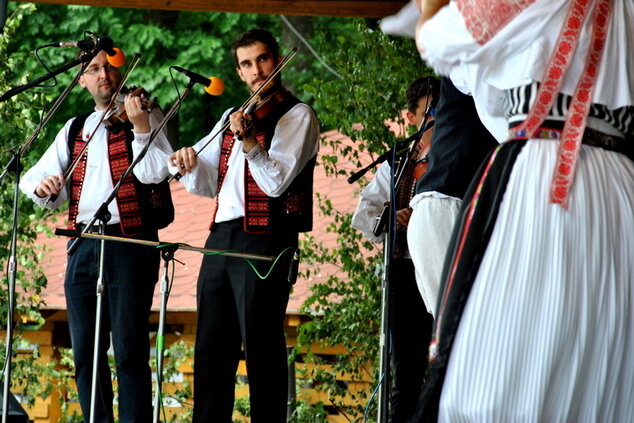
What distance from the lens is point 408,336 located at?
4617 mm

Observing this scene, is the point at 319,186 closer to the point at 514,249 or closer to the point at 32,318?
the point at 32,318

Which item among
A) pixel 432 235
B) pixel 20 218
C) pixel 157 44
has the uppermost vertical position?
pixel 157 44

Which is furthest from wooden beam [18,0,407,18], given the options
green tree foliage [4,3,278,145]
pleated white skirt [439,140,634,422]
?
green tree foliage [4,3,278,145]

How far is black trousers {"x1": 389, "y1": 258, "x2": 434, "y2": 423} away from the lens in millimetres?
4594

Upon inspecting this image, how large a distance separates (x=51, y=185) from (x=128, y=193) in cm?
34

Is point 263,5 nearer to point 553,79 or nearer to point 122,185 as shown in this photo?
point 122,185

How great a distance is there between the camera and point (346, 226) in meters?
5.67

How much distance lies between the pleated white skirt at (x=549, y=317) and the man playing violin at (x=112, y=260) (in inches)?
93.2

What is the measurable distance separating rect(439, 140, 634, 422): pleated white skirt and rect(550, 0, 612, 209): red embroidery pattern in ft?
0.08

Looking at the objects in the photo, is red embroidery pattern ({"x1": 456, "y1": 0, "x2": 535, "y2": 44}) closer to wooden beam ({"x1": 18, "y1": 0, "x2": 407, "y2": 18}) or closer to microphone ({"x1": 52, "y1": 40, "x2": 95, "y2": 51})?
microphone ({"x1": 52, "y1": 40, "x2": 95, "y2": 51})

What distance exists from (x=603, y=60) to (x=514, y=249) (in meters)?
0.51

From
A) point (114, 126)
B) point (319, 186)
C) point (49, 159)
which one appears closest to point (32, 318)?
point (49, 159)

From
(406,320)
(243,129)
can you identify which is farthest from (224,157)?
(406,320)

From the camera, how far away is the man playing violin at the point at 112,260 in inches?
168
